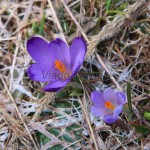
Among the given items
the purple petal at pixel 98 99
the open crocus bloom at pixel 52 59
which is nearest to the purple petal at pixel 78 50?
the open crocus bloom at pixel 52 59

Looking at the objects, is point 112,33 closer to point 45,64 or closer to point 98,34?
point 98,34

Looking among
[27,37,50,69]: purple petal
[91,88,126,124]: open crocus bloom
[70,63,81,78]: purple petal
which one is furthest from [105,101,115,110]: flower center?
[27,37,50,69]: purple petal

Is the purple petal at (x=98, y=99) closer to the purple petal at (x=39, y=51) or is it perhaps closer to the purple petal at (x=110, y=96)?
the purple petal at (x=110, y=96)

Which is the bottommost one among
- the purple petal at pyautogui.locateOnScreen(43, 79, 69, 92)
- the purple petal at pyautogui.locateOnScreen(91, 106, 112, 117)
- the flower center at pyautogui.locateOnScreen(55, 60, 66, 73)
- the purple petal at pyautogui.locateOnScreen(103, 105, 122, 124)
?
the purple petal at pyautogui.locateOnScreen(91, 106, 112, 117)

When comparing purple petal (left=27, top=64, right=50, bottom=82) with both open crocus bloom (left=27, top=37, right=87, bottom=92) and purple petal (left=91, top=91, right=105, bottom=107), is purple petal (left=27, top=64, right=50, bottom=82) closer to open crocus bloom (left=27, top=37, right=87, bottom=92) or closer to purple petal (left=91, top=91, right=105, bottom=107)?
open crocus bloom (left=27, top=37, right=87, bottom=92)

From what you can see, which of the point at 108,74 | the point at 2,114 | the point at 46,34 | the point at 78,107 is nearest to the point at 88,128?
the point at 78,107

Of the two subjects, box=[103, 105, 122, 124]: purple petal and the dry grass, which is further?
the dry grass

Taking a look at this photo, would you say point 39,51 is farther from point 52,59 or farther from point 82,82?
point 82,82
